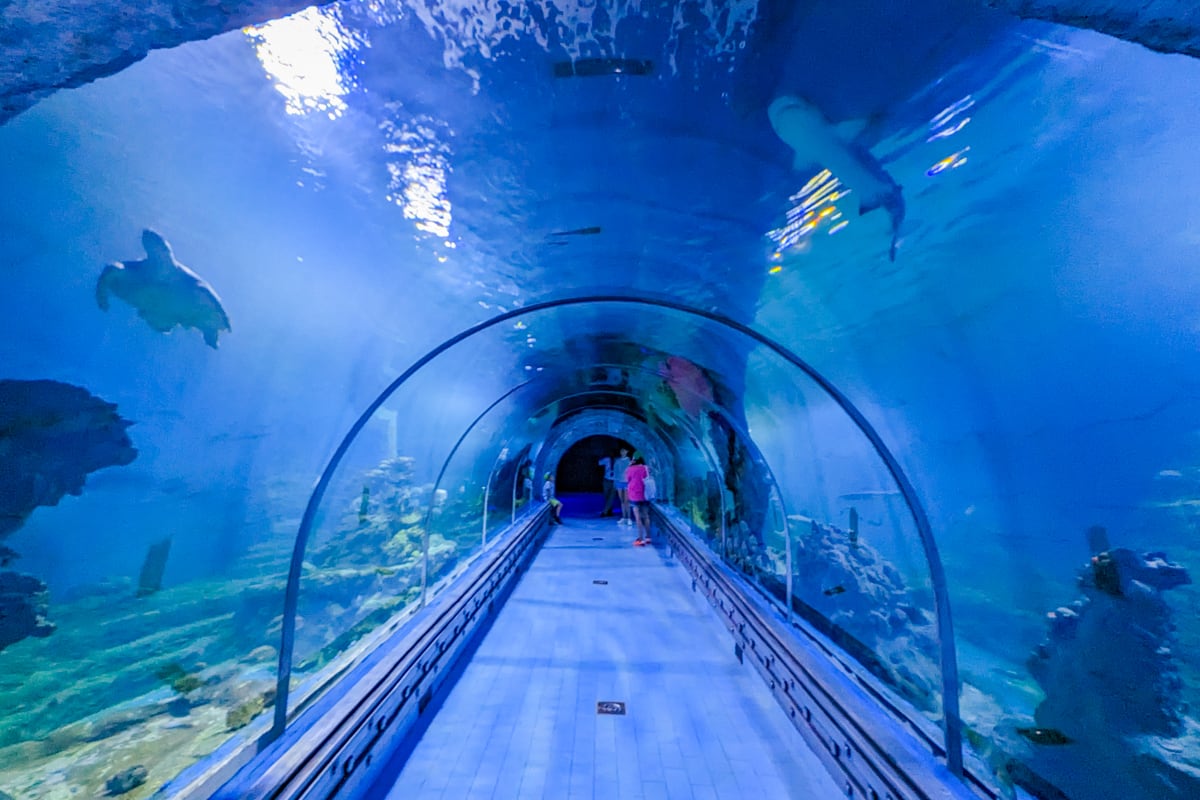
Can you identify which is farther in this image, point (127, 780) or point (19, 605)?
point (19, 605)

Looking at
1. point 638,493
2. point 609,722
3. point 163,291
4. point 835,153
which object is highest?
point 835,153

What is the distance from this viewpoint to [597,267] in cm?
495

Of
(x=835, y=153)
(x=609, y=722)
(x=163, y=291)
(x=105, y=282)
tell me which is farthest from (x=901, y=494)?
(x=105, y=282)

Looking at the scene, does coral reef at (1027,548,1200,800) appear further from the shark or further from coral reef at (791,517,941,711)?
the shark

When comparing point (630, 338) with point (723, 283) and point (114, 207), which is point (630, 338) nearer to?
point (723, 283)

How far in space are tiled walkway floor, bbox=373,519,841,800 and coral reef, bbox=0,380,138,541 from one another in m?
4.78

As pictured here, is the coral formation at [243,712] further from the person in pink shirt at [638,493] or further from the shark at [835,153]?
the shark at [835,153]

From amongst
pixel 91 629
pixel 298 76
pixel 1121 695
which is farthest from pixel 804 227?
pixel 91 629

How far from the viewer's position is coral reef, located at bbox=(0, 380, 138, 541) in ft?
16.6

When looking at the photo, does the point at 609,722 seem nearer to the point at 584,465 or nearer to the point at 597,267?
the point at 597,267

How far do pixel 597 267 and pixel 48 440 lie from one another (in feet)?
19.5

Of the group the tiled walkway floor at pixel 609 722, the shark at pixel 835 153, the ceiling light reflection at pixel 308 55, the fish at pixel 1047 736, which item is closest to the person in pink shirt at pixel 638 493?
the tiled walkway floor at pixel 609 722

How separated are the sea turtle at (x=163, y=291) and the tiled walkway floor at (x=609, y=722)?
11.4ft

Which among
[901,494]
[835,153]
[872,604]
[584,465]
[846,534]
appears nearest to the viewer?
[835,153]
